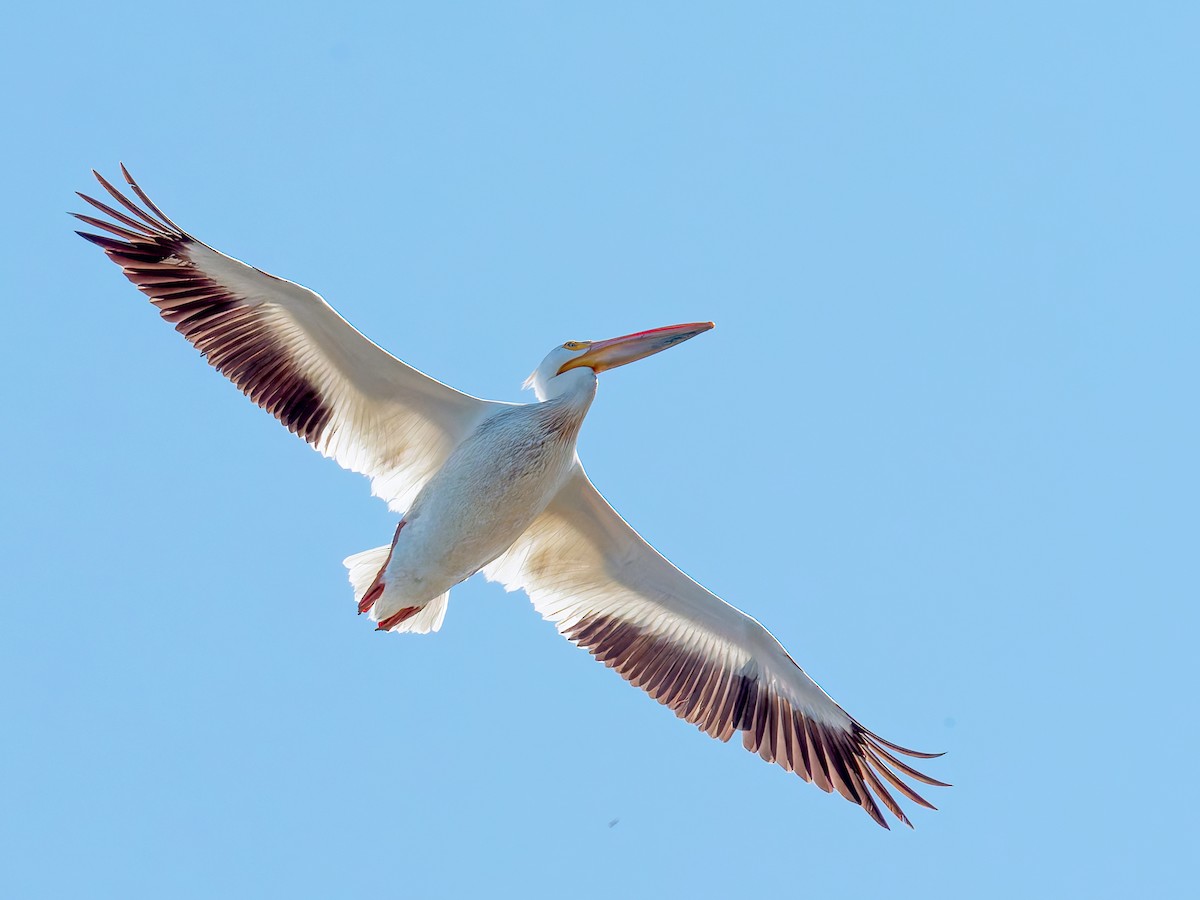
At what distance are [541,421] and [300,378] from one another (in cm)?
161

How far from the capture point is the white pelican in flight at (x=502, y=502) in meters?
10.3

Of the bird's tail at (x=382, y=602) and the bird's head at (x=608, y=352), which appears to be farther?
the bird's head at (x=608, y=352)

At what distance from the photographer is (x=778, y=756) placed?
10820mm

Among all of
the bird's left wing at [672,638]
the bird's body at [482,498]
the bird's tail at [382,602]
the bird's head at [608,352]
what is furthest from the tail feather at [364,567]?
the bird's head at [608,352]

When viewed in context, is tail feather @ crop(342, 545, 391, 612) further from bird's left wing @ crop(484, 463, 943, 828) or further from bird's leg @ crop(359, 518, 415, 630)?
bird's left wing @ crop(484, 463, 943, 828)

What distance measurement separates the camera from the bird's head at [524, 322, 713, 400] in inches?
426

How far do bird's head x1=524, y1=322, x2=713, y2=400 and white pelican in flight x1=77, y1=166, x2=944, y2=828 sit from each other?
0.01 m

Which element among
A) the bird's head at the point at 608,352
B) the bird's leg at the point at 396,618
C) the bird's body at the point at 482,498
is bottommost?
the bird's leg at the point at 396,618

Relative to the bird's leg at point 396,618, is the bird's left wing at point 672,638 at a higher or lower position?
higher

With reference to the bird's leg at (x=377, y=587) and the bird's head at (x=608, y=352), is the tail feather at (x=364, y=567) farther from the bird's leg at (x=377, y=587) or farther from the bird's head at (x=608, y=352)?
the bird's head at (x=608, y=352)

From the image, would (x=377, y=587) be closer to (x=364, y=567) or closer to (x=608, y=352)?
(x=364, y=567)

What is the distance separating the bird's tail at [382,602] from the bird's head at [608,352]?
151cm

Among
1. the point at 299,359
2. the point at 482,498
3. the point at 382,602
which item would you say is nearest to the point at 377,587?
the point at 382,602

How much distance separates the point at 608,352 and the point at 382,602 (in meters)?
2.19
